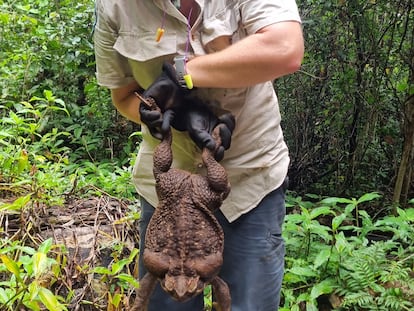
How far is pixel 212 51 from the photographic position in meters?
1.63

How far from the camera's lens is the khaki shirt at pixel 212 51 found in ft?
5.18

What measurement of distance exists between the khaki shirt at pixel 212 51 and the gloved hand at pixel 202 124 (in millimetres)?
99

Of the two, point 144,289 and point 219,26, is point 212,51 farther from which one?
point 144,289

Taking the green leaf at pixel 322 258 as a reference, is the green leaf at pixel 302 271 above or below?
below

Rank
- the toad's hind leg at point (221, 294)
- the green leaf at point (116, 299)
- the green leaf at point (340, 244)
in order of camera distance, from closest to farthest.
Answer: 1. the toad's hind leg at point (221, 294)
2. the green leaf at point (116, 299)
3. the green leaf at point (340, 244)

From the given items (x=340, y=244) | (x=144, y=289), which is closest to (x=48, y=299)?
(x=144, y=289)

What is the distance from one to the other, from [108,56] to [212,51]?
0.38m

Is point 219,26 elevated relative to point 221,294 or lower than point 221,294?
elevated

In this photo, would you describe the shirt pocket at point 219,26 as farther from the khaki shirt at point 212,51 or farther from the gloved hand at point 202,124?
the gloved hand at point 202,124

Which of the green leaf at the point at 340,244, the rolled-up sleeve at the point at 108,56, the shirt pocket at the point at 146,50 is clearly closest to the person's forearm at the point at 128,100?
the rolled-up sleeve at the point at 108,56

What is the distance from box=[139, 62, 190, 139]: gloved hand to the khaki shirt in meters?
0.12

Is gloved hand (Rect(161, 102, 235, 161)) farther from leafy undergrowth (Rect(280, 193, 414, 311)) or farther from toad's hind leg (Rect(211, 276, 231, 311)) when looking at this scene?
leafy undergrowth (Rect(280, 193, 414, 311))

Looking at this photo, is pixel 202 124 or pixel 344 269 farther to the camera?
pixel 344 269

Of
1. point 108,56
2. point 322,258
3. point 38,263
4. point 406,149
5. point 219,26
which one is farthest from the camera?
point 406,149
